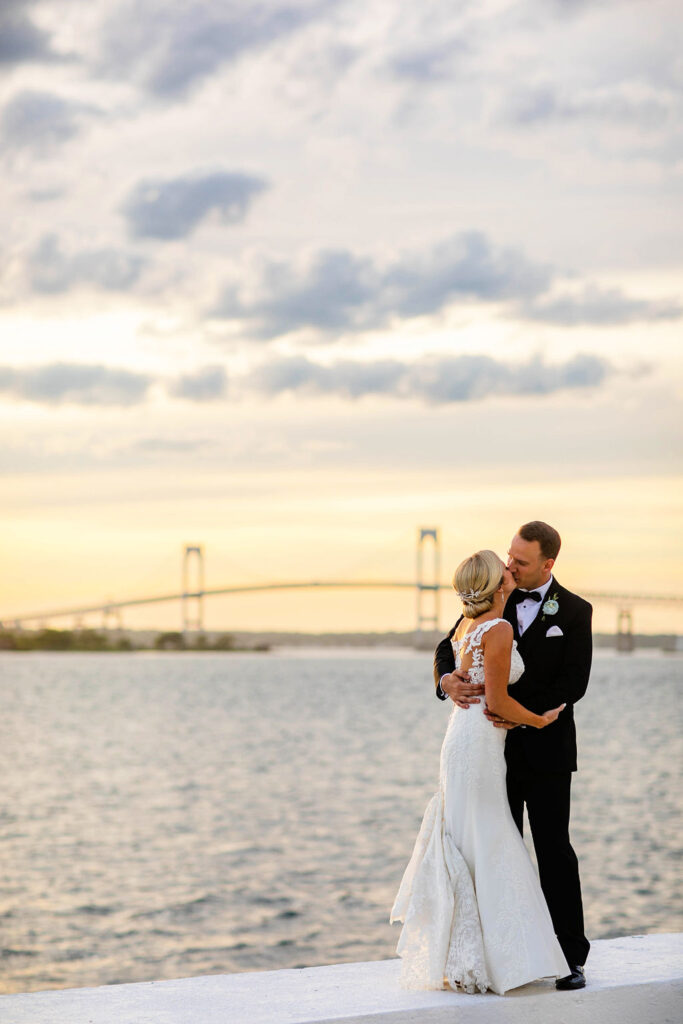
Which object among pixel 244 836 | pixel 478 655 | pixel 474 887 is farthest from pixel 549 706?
pixel 244 836

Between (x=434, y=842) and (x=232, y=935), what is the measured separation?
1116cm

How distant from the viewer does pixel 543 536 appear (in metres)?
3.06

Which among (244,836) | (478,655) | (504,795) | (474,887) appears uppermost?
(478,655)

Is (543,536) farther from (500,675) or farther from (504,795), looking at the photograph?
(504,795)

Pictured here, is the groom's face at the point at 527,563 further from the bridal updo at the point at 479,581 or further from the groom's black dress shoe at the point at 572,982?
the groom's black dress shoe at the point at 572,982

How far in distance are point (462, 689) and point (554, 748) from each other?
27 centimetres

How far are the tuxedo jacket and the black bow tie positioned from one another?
1.2 inches

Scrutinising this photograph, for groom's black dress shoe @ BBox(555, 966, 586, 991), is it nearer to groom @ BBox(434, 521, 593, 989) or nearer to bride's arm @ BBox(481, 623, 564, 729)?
groom @ BBox(434, 521, 593, 989)

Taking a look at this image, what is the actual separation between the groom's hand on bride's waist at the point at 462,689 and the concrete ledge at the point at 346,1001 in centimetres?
67

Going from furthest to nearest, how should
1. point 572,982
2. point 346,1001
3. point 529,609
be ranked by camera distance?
point 529,609
point 572,982
point 346,1001

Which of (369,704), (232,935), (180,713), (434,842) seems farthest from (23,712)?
(434,842)

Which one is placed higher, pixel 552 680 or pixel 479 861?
pixel 552 680

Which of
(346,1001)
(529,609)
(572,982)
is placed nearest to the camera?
(346,1001)

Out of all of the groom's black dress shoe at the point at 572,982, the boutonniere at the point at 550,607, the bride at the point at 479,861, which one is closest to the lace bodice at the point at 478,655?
the bride at the point at 479,861
